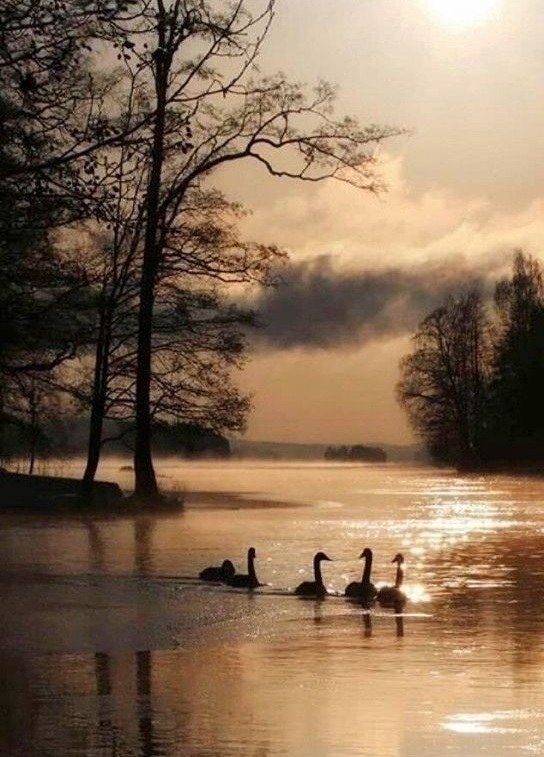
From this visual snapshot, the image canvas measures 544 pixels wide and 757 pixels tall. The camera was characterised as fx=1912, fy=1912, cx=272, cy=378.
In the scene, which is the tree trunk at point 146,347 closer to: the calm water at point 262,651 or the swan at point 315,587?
the calm water at point 262,651

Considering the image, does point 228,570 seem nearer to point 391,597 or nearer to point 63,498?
point 391,597

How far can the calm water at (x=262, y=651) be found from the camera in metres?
12.5

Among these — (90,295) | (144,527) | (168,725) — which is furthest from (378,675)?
(144,527)

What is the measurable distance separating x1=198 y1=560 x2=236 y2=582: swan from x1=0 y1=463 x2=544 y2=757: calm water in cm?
41

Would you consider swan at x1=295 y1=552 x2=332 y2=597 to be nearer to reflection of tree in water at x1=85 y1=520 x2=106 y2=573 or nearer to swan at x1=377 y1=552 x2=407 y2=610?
swan at x1=377 y1=552 x2=407 y2=610

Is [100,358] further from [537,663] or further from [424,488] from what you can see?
[424,488]

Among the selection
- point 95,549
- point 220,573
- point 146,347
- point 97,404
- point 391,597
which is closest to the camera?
point 391,597

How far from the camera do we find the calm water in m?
12.5

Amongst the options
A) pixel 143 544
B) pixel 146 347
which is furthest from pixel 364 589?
pixel 146 347

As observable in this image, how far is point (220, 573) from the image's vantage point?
2586 cm

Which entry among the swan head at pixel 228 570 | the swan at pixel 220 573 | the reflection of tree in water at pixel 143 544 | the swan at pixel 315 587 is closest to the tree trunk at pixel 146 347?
the reflection of tree in water at pixel 143 544

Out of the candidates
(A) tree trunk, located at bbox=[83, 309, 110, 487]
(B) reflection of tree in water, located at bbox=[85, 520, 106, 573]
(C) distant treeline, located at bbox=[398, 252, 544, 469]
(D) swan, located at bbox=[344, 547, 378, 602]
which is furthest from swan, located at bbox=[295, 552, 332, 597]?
(C) distant treeline, located at bbox=[398, 252, 544, 469]

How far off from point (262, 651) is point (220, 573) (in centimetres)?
815

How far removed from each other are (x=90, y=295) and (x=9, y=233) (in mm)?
13192
